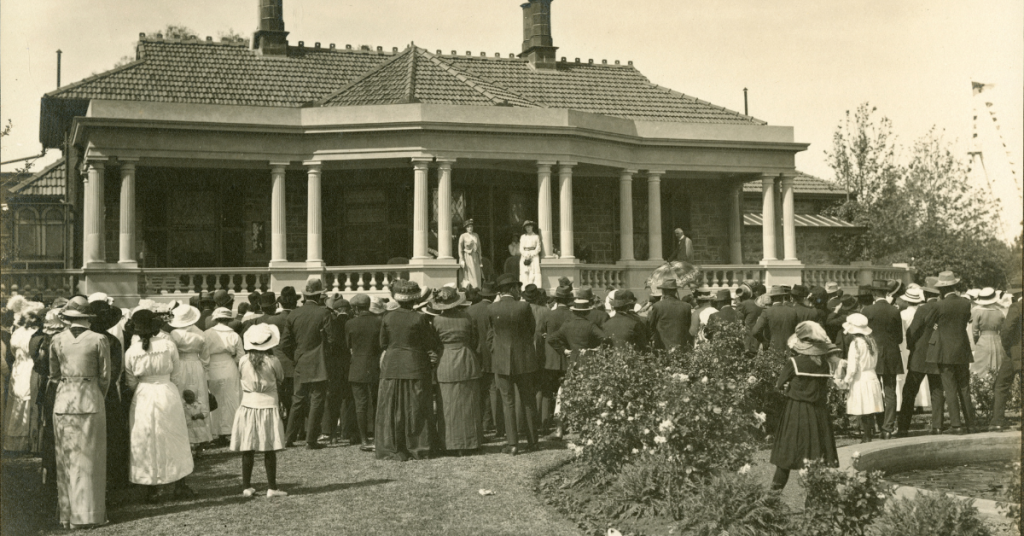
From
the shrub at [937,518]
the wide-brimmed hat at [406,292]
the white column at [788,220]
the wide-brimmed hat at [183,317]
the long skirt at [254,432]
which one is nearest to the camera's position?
the shrub at [937,518]

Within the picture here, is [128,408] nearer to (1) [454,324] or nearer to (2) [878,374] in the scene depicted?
(1) [454,324]

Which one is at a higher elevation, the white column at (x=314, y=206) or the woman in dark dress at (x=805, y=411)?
the white column at (x=314, y=206)

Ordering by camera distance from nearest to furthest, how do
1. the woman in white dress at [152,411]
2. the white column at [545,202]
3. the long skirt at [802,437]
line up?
the long skirt at [802,437]
the woman in white dress at [152,411]
the white column at [545,202]

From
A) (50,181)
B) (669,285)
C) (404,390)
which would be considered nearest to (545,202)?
(669,285)

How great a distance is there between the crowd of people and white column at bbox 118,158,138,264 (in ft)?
27.8

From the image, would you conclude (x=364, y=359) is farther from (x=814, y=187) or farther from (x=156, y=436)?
(x=814, y=187)

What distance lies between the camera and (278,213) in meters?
21.8

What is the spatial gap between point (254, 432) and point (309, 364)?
2.74 metres

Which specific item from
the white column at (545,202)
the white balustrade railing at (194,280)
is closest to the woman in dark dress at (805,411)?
the white column at (545,202)

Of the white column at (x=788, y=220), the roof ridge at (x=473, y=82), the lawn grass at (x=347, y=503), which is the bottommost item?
the lawn grass at (x=347, y=503)

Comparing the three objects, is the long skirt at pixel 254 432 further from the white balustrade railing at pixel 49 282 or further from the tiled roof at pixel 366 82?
the tiled roof at pixel 366 82

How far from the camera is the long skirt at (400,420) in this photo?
10.8 metres

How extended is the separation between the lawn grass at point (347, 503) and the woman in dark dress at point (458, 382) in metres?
0.26

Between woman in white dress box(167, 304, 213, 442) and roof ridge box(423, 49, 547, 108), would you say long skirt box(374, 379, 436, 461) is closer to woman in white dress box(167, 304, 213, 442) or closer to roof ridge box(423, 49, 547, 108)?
woman in white dress box(167, 304, 213, 442)
